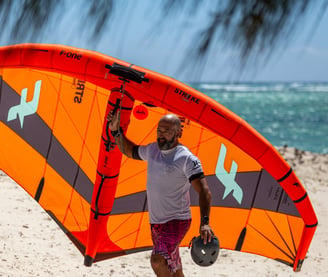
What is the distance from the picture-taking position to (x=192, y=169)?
336 cm

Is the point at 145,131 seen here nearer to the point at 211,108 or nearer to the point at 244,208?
the point at 211,108

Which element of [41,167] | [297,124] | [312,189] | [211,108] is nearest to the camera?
[211,108]

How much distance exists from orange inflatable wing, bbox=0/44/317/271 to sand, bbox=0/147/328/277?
1.98ft

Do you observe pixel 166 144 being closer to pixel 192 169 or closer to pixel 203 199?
pixel 192 169

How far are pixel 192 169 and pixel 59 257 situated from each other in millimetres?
3292

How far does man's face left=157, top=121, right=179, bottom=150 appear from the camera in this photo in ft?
11.1

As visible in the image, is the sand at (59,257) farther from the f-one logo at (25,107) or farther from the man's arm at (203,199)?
the man's arm at (203,199)

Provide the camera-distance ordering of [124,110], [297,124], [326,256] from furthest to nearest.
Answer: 1. [297,124]
2. [326,256]
3. [124,110]

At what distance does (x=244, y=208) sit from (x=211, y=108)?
1.55 metres

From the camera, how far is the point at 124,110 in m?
4.62

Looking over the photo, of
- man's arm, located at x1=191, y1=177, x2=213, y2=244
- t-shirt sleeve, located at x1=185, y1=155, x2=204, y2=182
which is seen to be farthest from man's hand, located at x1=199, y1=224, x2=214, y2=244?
t-shirt sleeve, located at x1=185, y1=155, x2=204, y2=182

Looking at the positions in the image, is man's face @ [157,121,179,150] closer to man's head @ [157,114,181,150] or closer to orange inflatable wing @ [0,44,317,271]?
man's head @ [157,114,181,150]

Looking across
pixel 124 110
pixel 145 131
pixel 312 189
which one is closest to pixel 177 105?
pixel 124 110

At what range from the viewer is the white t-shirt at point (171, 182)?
134 inches
